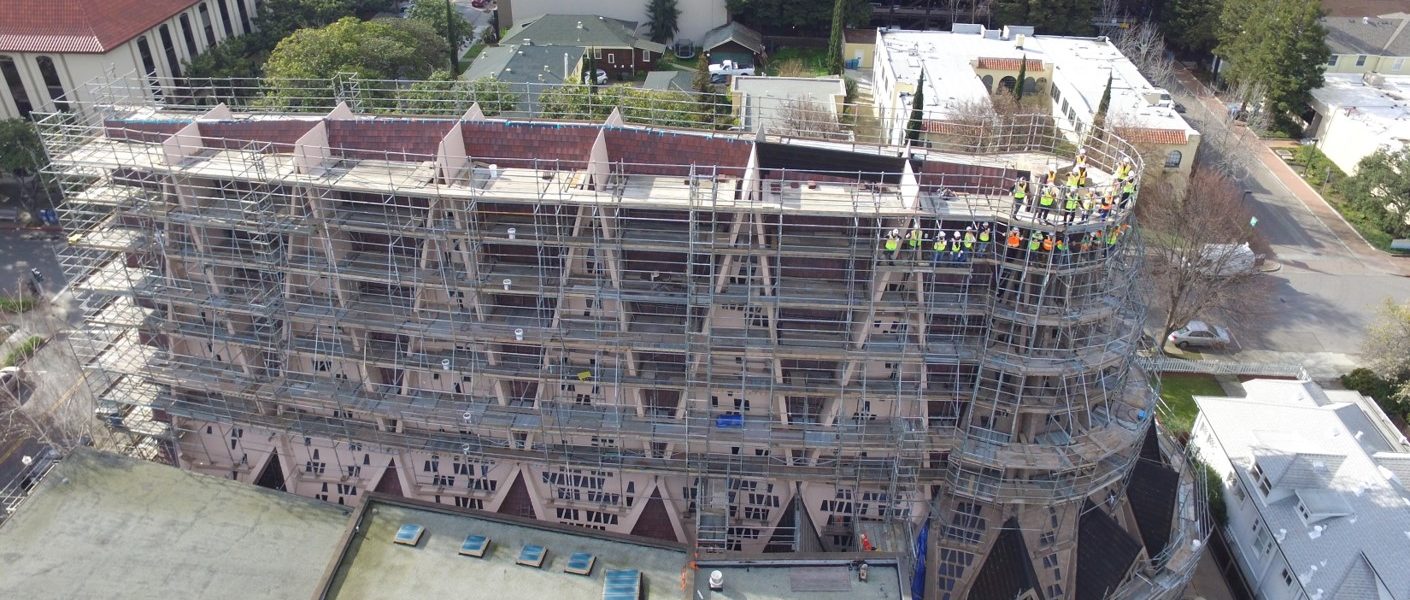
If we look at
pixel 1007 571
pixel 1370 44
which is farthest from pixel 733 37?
pixel 1007 571

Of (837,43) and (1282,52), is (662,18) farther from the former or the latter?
(1282,52)

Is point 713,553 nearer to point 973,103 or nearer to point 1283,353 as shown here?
point 1283,353

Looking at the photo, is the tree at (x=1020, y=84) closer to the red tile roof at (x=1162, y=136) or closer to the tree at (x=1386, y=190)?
the red tile roof at (x=1162, y=136)

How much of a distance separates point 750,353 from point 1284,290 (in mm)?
40966

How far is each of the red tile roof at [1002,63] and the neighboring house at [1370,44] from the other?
1139 inches

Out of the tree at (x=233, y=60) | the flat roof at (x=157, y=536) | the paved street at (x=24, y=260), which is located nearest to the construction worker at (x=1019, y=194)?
the flat roof at (x=157, y=536)

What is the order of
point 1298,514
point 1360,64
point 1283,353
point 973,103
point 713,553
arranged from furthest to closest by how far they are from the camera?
point 1360,64 → point 973,103 → point 1283,353 → point 1298,514 → point 713,553

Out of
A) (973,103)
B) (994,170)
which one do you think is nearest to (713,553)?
(994,170)

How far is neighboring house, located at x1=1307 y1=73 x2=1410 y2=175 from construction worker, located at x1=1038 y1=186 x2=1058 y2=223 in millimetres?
50863

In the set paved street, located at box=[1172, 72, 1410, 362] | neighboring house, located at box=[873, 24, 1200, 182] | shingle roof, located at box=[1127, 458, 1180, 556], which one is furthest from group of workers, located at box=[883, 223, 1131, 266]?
neighboring house, located at box=[873, 24, 1200, 182]

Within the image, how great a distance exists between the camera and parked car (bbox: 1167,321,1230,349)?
4628 centimetres

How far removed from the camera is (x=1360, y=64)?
250 feet

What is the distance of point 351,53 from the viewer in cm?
5500

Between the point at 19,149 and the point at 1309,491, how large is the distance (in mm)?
66551
